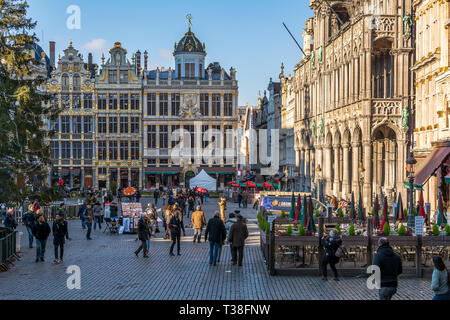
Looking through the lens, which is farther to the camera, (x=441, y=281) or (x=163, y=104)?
(x=163, y=104)

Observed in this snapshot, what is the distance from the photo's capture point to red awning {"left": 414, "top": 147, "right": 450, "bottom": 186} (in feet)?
95.0

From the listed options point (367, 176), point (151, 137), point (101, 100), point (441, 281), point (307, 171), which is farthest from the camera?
point (151, 137)

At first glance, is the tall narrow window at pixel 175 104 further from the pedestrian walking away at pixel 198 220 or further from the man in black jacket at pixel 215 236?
the man in black jacket at pixel 215 236

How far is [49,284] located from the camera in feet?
55.1

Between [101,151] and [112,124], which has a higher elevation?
[112,124]

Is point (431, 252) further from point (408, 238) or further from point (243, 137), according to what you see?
point (243, 137)

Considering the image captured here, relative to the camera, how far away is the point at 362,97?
4066 centimetres

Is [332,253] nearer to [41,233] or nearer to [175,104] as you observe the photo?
[41,233]

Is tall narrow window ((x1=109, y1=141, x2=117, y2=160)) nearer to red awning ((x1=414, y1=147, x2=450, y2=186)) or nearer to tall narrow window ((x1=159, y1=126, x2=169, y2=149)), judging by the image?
tall narrow window ((x1=159, y1=126, x2=169, y2=149))

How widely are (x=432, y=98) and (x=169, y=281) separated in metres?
19.4

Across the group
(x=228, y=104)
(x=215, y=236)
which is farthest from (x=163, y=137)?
(x=215, y=236)

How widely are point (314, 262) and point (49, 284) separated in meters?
7.58

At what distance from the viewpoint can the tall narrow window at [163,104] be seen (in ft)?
261

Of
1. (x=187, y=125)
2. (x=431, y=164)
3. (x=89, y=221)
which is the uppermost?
(x=187, y=125)
